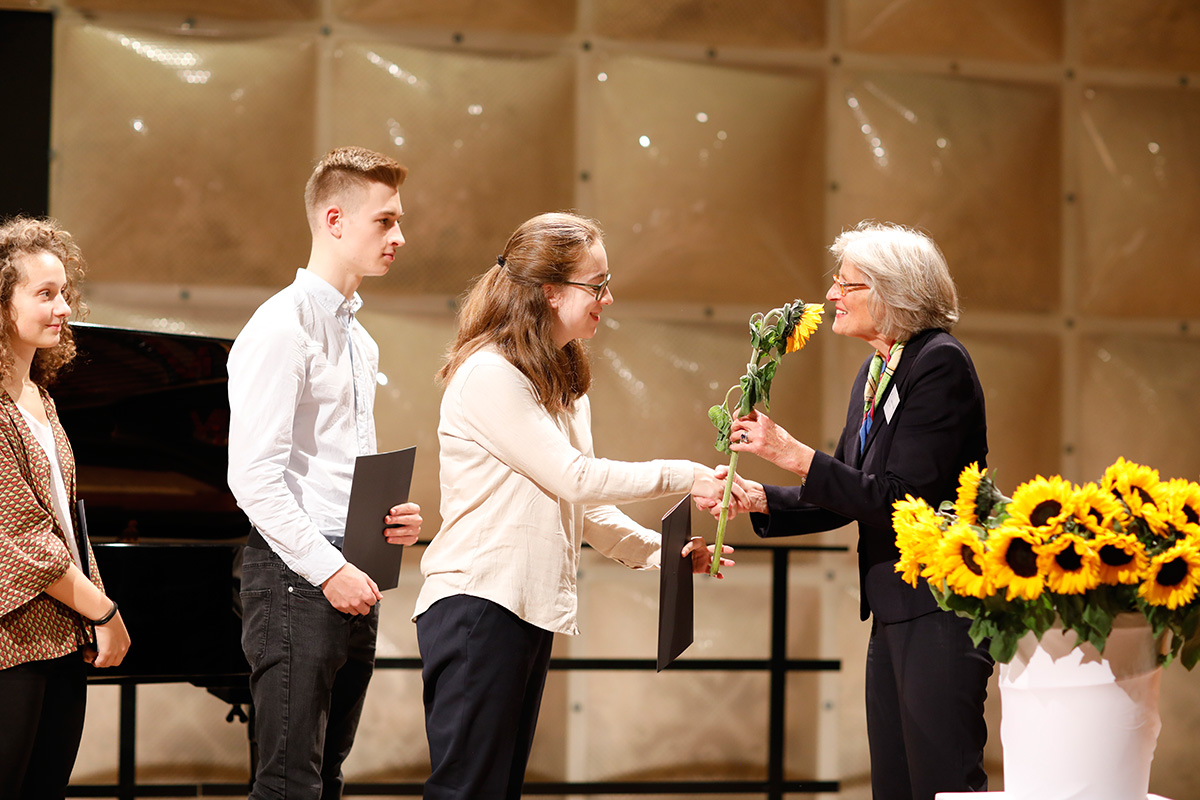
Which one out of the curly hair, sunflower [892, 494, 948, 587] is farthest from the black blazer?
the curly hair

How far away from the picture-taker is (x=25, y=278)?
84.2 inches

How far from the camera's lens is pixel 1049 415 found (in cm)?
422

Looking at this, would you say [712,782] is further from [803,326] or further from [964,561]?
[964,561]

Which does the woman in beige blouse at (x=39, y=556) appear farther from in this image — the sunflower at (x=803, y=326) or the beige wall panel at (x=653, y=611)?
the beige wall panel at (x=653, y=611)

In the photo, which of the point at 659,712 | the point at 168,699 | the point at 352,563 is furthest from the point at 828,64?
the point at 168,699

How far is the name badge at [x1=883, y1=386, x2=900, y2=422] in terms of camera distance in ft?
7.45

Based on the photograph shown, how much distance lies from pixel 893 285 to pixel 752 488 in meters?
0.57

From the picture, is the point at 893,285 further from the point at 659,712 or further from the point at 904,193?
the point at 659,712

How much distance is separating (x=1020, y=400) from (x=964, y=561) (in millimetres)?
3043

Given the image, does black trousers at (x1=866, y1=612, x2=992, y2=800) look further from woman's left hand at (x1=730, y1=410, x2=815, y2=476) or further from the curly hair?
the curly hair

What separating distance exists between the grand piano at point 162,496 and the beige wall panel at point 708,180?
1650mm

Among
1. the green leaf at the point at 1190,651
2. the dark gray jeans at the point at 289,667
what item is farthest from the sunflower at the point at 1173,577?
the dark gray jeans at the point at 289,667

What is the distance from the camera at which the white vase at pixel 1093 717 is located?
Result: 1360 millimetres

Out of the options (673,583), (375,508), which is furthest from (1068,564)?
(375,508)
